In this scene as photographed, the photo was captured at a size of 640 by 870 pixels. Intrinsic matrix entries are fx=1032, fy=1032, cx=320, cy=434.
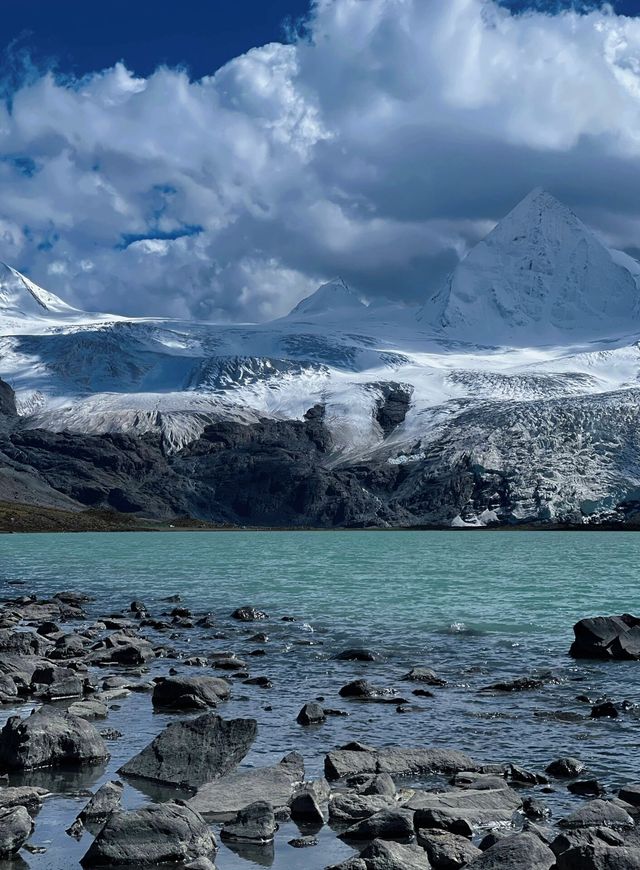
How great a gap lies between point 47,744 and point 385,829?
638cm

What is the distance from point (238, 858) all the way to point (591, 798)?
578 centimetres

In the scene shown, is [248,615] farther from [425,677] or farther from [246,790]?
[246,790]

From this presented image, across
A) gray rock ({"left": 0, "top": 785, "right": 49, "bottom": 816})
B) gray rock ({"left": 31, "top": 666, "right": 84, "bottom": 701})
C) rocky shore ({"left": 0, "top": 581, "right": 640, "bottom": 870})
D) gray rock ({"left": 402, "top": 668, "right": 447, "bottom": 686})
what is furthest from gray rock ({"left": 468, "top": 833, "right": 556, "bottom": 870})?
gray rock ({"left": 31, "top": 666, "right": 84, "bottom": 701})

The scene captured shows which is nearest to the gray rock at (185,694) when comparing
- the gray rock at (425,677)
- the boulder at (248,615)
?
the gray rock at (425,677)

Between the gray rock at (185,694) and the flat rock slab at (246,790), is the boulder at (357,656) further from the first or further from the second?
the flat rock slab at (246,790)

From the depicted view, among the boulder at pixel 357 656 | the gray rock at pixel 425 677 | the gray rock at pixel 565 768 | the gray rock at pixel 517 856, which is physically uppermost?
the gray rock at pixel 517 856

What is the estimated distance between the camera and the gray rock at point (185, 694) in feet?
72.7

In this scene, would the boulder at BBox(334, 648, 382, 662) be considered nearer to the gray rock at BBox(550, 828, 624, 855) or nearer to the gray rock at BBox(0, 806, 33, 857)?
the gray rock at BBox(0, 806, 33, 857)

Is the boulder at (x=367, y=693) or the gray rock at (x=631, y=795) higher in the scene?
the gray rock at (x=631, y=795)

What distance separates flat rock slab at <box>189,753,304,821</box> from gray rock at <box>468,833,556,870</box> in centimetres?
387

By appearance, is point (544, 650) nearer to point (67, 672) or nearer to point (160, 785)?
point (67, 672)

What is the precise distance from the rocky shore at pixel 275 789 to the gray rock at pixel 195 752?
27mm

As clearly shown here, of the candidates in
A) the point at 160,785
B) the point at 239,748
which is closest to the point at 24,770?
the point at 160,785

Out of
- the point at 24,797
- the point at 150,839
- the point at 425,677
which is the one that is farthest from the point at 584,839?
the point at 425,677
